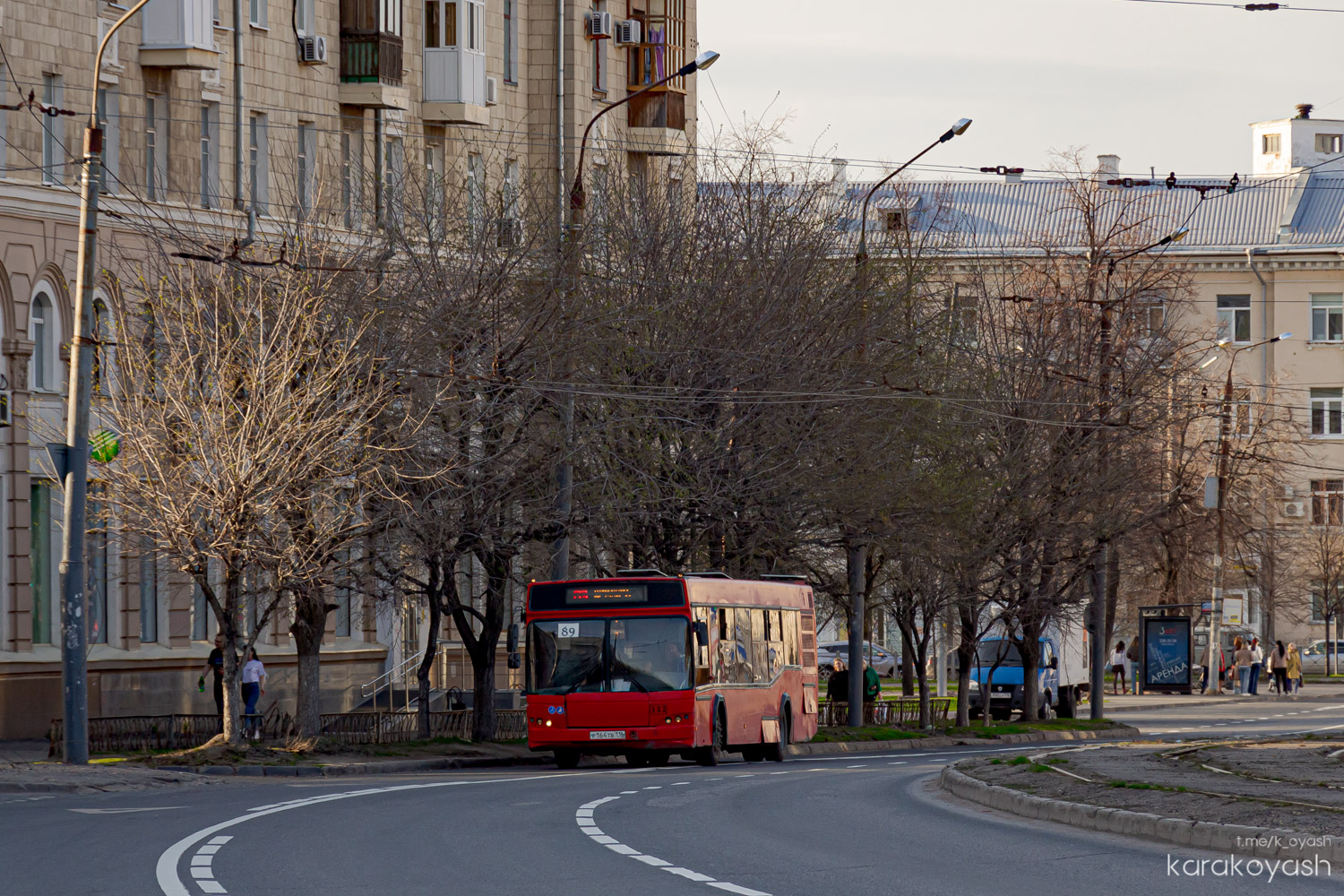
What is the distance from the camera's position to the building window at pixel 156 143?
39.3 m

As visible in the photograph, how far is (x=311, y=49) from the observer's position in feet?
143

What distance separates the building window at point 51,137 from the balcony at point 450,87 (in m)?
11.5

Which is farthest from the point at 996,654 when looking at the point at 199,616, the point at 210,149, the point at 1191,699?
the point at 210,149

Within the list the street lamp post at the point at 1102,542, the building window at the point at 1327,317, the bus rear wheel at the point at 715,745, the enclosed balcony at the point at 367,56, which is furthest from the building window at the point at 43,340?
the building window at the point at 1327,317

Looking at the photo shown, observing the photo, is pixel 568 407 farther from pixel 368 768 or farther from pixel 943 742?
pixel 943 742

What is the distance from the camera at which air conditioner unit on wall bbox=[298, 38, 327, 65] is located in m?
43.6

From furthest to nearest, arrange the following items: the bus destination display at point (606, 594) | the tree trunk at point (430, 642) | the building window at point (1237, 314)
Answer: the building window at point (1237, 314) < the tree trunk at point (430, 642) < the bus destination display at point (606, 594)

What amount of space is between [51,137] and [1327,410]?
58.4 meters

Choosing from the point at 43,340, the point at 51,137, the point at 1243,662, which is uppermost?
the point at 51,137

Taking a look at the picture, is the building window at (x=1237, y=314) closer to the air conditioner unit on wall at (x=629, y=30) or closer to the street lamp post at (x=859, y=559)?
the air conditioner unit on wall at (x=629, y=30)

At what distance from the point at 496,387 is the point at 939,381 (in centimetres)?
1119

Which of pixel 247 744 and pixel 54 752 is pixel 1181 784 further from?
pixel 54 752

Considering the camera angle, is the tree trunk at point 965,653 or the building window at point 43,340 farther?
the tree trunk at point 965,653

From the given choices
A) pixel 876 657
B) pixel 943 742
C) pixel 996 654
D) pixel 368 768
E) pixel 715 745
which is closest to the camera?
pixel 368 768
